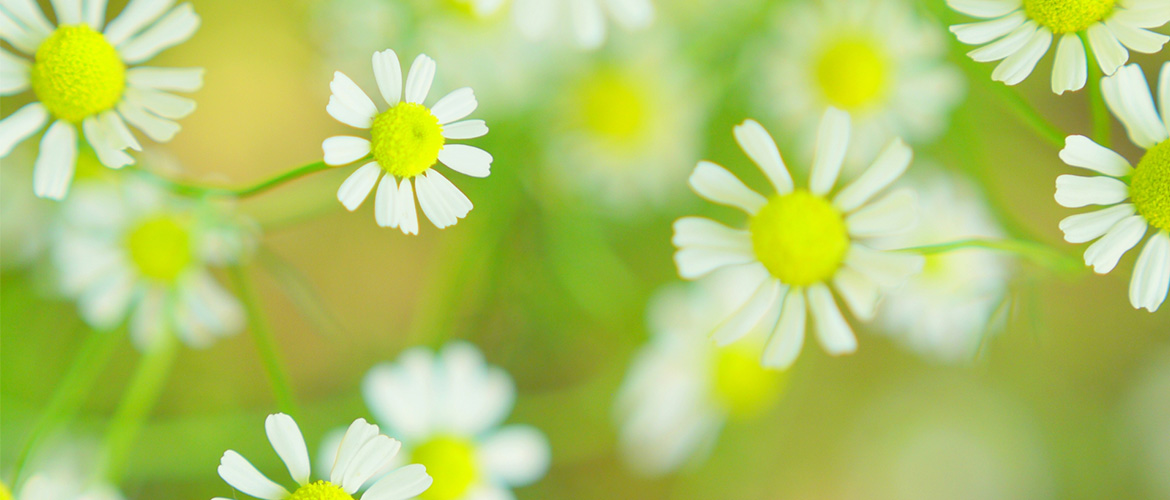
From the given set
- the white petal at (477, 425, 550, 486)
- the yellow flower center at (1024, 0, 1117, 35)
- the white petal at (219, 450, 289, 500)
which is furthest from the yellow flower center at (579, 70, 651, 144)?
the white petal at (219, 450, 289, 500)

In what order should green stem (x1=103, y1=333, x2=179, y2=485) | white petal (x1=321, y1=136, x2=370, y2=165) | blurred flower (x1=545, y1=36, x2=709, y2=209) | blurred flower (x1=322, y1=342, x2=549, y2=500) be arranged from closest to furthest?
1. white petal (x1=321, y1=136, x2=370, y2=165)
2. green stem (x1=103, y1=333, x2=179, y2=485)
3. blurred flower (x1=322, y1=342, x2=549, y2=500)
4. blurred flower (x1=545, y1=36, x2=709, y2=209)

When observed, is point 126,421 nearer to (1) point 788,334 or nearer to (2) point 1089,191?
(1) point 788,334

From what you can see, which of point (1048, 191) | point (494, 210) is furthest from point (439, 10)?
point (1048, 191)

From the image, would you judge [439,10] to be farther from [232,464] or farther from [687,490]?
[687,490]

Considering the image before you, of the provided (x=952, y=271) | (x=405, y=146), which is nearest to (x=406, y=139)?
(x=405, y=146)

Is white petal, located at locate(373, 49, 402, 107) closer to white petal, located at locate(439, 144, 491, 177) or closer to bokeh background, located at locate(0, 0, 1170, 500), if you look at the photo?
white petal, located at locate(439, 144, 491, 177)

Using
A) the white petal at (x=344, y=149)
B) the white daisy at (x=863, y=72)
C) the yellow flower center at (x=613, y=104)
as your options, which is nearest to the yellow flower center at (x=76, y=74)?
the white petal at (x=344, y=149)

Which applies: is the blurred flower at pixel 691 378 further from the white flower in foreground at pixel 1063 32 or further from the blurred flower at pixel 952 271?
the white flower in foreground at pixel 1063 32
